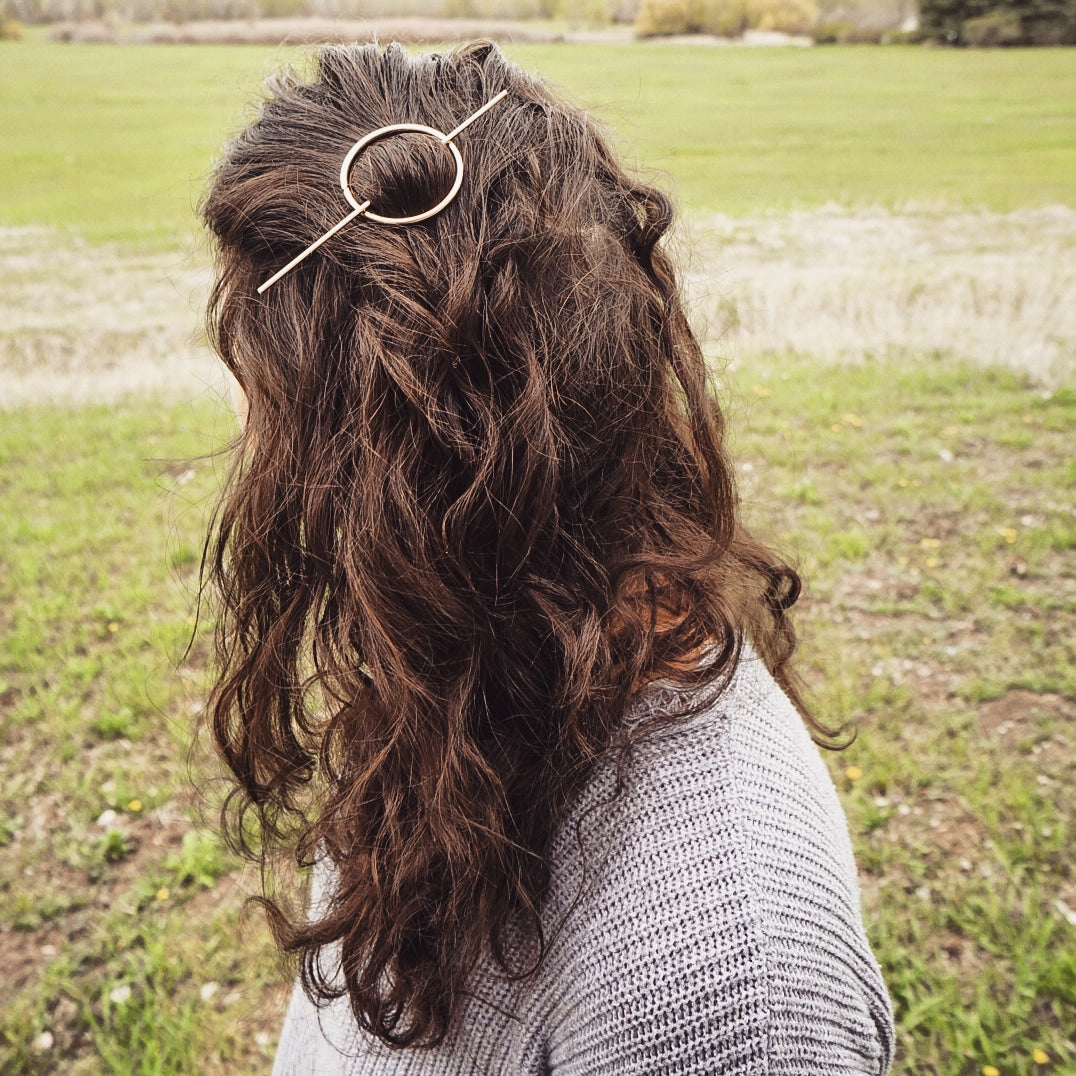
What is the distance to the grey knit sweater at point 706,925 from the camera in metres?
0.66

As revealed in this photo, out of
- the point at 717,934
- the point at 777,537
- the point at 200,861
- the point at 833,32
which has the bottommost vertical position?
the point at 200,861

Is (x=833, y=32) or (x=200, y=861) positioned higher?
(x=833, y=32)

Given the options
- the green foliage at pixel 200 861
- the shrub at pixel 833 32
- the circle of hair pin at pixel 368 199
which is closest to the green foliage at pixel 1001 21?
the shrub at pixel 833 32

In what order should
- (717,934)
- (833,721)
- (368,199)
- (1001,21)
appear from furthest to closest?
(1001,21) → (833,721) → (368,199) → (717,934)

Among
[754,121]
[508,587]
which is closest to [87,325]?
[754,121]

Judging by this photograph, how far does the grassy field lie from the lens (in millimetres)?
1770

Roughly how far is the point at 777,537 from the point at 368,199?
1.02m

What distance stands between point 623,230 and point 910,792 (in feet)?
5.98

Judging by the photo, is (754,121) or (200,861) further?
(754,121)

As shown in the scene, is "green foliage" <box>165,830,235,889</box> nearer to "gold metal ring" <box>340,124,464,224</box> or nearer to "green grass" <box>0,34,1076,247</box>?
"gold metal ring" <box>340,124,464,224</box>

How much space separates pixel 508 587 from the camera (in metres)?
0.84

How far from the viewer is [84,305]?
458 centimetres

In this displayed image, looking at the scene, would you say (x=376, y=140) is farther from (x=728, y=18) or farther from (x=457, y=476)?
(x=728, y=18)

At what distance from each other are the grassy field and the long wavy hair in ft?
1.07
